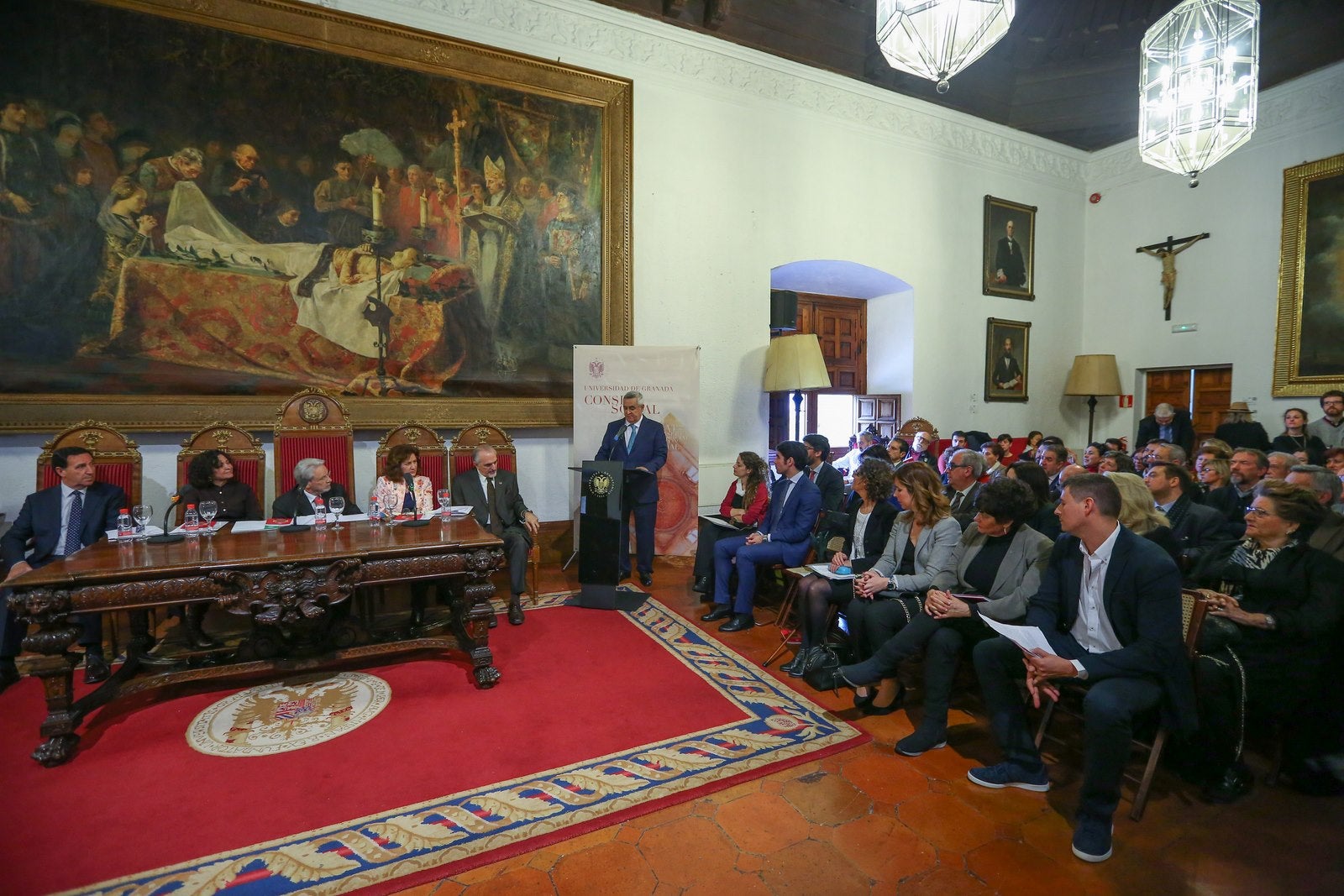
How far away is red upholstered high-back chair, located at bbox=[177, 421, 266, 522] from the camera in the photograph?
15.8 feet

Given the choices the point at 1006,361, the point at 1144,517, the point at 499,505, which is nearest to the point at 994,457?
the point at 1006,361

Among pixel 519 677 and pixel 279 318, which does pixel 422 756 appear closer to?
pixel 519 677

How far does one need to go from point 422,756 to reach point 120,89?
5639mm

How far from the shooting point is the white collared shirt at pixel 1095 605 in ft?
8.42

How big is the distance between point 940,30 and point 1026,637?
345 centimetres

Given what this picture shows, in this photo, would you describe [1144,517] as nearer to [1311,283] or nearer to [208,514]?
[208,514]

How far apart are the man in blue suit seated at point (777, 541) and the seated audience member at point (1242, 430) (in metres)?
6.17

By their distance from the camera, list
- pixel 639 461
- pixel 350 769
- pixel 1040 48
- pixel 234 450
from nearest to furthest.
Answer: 1. pixel 350 769
2. pixel 234 450
3. pixel 639 461
4. pixel 1040 48

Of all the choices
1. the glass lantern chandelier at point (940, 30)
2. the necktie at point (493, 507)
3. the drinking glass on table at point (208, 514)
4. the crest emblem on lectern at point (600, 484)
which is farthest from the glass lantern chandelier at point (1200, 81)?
the drinking glass on table at point (208, 514)

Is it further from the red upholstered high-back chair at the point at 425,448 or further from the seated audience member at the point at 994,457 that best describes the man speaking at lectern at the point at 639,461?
the seated audience member at the point at 994,457

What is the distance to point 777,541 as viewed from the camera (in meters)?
4.63

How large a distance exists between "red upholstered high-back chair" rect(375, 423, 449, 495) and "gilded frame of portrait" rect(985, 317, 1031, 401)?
7.60 m

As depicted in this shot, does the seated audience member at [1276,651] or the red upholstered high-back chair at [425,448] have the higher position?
the red upholstered high-back chair at [425,448]

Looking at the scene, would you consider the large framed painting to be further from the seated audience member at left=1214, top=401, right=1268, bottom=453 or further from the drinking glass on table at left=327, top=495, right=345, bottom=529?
the seated audience member at left=1214, top=401, right=1268, bottom=453
